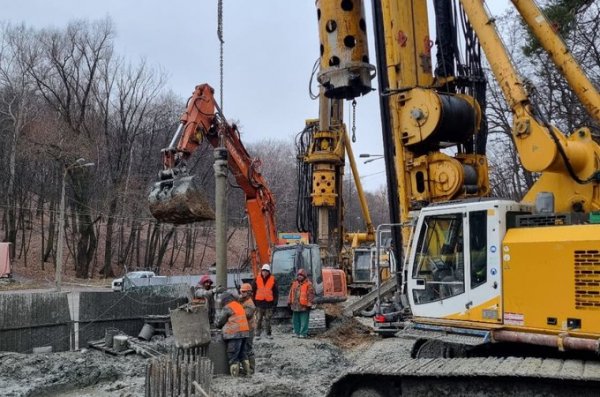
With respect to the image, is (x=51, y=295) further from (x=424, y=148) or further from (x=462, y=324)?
(x=462, y=324)

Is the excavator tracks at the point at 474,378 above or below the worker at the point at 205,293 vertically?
below

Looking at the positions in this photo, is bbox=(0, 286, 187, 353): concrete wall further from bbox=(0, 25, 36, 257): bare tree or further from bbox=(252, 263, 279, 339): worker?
bbox=(0, 25, 36, 257): bare tree

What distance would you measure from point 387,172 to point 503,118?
17787 millimetres

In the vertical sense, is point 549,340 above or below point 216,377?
above

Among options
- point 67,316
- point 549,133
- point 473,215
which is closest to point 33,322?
point 67,316

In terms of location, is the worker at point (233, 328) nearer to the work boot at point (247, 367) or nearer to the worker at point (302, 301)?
the work boot at point (247, 367)

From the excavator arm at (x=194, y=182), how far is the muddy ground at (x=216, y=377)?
279 centimetres

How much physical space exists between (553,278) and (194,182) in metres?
6.83

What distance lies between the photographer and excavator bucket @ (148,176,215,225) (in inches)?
425

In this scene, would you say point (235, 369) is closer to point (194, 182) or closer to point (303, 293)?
point (194, 182)

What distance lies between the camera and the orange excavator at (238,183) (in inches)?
431

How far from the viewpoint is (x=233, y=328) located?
9805 millimetres

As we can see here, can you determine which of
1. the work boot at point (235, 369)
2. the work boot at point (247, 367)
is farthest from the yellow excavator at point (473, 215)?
the work boot at point (235, 369)

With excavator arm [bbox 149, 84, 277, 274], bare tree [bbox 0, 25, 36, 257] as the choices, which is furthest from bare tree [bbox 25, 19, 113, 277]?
excavator arm [bbox 149, 84, 277, 274]
